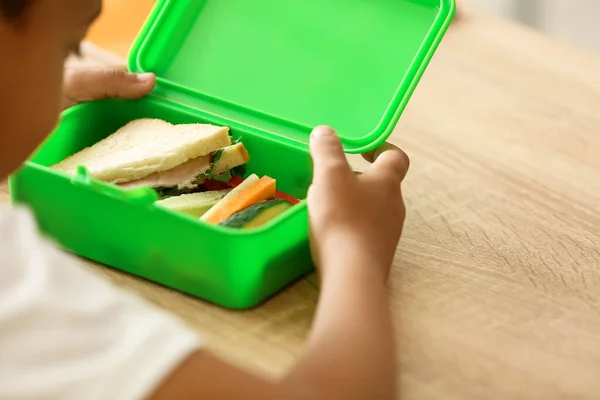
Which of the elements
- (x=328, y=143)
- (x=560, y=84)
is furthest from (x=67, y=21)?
(x=560, y=84)

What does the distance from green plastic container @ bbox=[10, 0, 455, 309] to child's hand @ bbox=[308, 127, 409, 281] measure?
0.09 ft

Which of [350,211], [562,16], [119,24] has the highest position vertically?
[562,16]

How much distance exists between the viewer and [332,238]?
72 cm

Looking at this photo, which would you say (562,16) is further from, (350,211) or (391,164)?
(350,211)

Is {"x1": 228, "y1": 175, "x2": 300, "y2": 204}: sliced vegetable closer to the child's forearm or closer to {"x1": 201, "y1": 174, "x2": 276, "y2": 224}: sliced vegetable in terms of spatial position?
{"x1": 201, "y1": 174, "x2": 276, "y2": 224}: sliced vegetable

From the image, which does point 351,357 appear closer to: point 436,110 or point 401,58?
point 401,58

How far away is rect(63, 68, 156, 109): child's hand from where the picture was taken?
37.0 inches

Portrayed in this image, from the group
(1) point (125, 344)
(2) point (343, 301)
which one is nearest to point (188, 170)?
(2) point (343, 301)

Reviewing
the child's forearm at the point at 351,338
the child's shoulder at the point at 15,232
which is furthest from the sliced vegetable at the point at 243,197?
the child's shoulder at the point at 15,232

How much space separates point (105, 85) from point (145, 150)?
12cm

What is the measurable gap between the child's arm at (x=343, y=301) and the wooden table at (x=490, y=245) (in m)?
0.06

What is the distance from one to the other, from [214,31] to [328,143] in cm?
24

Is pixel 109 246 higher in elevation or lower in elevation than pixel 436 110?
lower

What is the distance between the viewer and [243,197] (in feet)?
2.72
